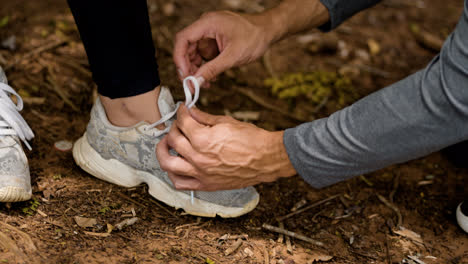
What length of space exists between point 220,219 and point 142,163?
40cm

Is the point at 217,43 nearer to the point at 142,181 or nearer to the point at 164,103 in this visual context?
the point at 164,103

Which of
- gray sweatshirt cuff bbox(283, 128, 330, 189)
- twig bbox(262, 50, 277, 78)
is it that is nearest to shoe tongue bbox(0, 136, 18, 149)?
gray sweatshirt cuff bbox(283, 128, 330, 189)

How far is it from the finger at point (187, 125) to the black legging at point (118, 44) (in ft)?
0.75

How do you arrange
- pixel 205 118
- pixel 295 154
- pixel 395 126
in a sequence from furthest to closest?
pixel 205 118 < pixel 295 154 < pixel 395 126

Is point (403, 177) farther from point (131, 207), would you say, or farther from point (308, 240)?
point (131, 207)

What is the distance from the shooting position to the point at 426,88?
4.09 feet

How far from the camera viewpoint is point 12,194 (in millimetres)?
1451

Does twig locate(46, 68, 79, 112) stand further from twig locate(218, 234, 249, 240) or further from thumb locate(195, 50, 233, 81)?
twig locate(218, 234, 249, 240)

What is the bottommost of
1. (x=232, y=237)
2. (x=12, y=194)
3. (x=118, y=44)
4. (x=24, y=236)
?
(x=232, y=237)

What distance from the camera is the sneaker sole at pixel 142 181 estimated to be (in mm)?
1676

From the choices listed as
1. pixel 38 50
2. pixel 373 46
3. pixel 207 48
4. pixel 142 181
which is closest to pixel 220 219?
pixel 142 181

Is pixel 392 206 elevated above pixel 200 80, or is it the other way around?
pixel 200 80

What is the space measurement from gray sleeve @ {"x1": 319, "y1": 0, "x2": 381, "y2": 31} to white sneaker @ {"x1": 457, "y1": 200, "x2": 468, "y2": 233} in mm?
1051

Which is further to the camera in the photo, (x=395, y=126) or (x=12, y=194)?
(x=12, y=194)
